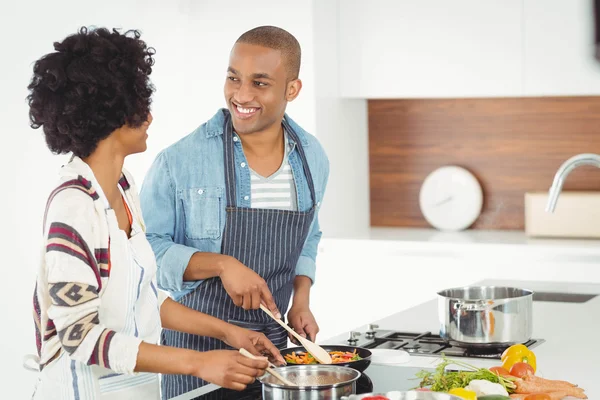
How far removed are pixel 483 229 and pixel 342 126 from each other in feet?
2.87

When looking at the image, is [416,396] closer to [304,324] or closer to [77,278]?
[77,278]

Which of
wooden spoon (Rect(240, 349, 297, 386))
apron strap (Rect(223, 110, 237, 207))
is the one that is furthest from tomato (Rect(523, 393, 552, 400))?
apron strap (Rect(223, 110, 237, 207))

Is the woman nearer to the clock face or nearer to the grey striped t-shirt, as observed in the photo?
the grey striped t-shirt

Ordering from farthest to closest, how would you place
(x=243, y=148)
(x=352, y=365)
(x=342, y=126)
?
(x=342, y=126) < (x=243, y=148) < (x=352, y=365)

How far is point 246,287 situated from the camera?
6.58 feet

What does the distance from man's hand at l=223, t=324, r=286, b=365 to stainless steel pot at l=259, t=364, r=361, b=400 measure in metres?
0.15

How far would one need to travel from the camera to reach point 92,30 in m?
1.63

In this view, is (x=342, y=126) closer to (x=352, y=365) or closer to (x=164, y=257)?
(x=164, y=257)

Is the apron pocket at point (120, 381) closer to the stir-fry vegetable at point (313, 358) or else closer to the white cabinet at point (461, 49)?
the stir-fry vegetable at point (313, 358)

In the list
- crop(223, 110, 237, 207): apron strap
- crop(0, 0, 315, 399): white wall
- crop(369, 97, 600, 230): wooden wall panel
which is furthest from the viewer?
crop(369, 97, 600, 230): wooden wall panel

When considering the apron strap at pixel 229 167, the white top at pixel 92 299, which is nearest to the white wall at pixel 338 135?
the apron strap at pixel 229 167

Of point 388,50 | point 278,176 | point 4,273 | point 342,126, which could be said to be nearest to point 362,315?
point 342,126

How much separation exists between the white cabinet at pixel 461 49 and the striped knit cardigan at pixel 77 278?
2795mm

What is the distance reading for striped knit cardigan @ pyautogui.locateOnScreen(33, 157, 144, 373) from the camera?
4.89ft
